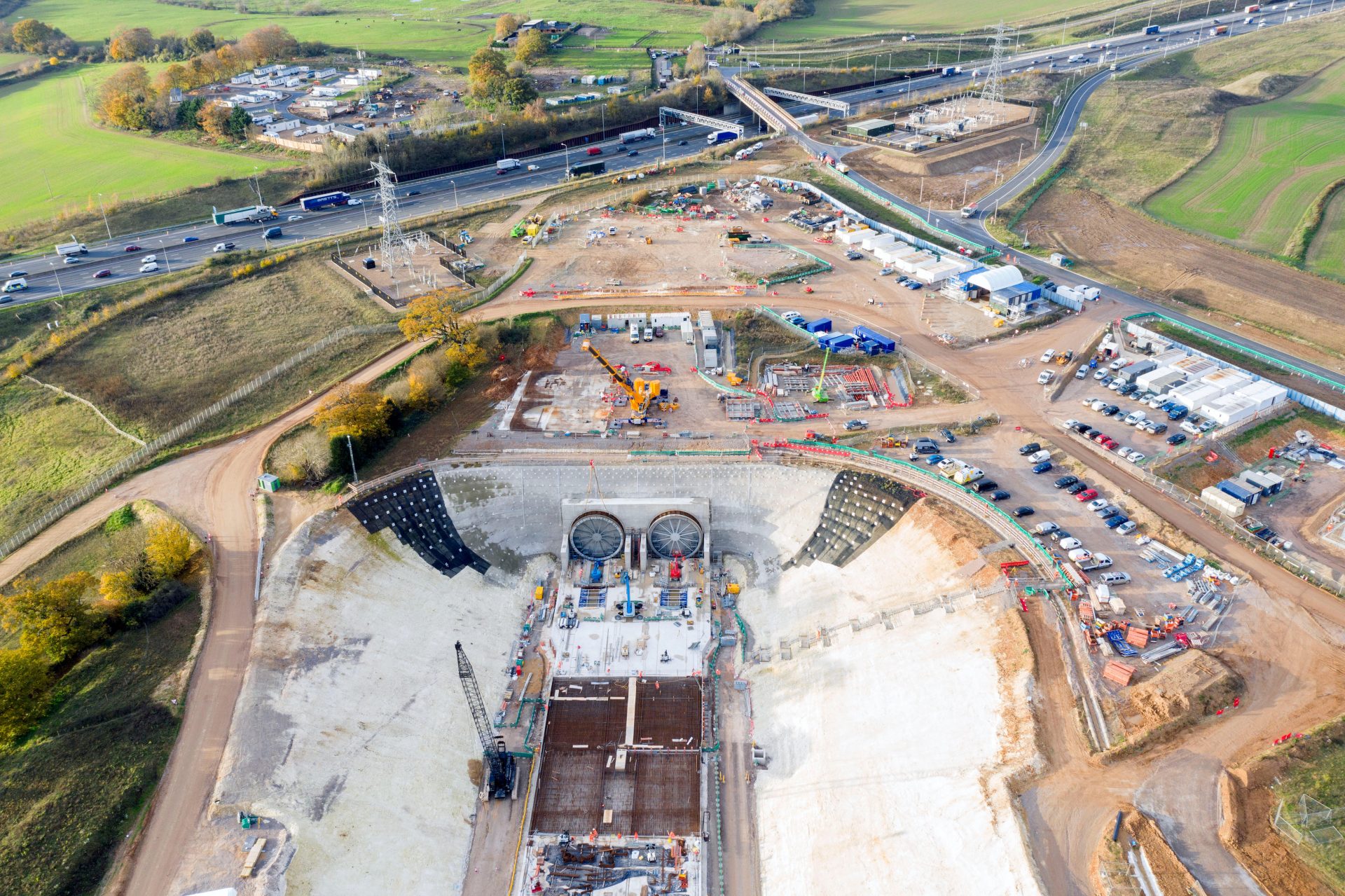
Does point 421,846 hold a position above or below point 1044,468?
below

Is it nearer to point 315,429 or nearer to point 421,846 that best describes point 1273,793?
point 421,846

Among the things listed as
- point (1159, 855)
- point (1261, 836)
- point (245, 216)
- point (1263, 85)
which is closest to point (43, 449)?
point (245, 216)

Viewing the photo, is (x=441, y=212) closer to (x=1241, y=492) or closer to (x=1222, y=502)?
(x=1222, y=502)

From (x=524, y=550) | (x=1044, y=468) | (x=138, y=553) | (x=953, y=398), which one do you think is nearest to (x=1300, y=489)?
(x=1044, y=468)

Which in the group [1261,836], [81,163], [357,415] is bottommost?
[1261,836]

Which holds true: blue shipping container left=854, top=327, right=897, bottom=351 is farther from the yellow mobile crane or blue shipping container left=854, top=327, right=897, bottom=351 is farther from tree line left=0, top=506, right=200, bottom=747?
tree line left=0, top=506, right=200, bottom=747

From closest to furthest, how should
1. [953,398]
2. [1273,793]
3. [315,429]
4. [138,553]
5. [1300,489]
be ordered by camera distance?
[1273,793] < [138,553] < [1300,489] < [315,429] < [953,398]

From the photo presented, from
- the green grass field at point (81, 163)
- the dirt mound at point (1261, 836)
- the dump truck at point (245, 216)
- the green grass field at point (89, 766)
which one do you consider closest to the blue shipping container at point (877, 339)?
the dirt mound at point (1261, 836)

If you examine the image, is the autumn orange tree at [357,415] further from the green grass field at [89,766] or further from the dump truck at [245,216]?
the dump truck at [245,216]
